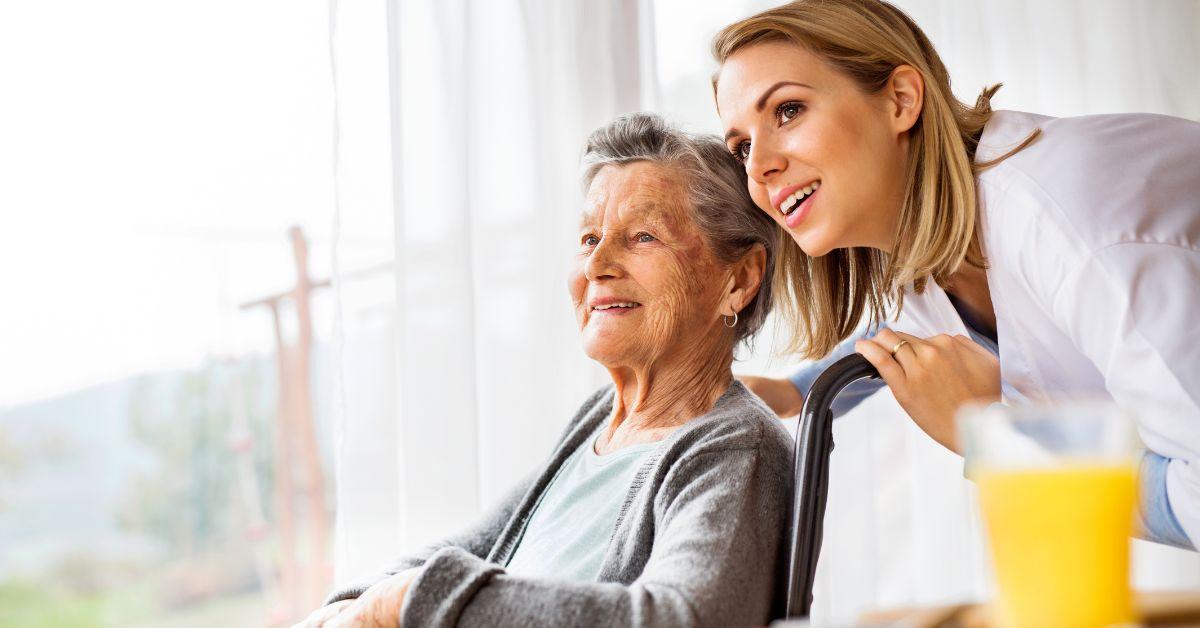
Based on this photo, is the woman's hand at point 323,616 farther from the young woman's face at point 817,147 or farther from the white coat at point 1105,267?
the white coat at point 1105,267

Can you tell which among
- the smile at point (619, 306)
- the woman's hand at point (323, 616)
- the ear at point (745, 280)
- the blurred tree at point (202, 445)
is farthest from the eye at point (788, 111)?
the blurred tree at point (202, 445)

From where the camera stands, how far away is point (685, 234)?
4.73ft

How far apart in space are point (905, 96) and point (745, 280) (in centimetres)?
36

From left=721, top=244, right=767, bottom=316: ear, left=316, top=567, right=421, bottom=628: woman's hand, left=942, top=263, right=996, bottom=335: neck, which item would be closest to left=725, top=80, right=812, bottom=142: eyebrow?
left=721, top=244, right=767, bottom=316: ear

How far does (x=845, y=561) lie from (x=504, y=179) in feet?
4.12

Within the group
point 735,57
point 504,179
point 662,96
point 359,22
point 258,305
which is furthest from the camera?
point 258,305

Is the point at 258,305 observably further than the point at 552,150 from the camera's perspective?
Yes

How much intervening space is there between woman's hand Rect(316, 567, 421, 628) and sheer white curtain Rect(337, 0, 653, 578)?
0.50 m

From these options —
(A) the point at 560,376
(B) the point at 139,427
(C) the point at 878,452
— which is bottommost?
(B) the point at 139,427

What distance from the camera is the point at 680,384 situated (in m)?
1.45

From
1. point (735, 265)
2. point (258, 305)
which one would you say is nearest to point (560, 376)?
point (735, 265)

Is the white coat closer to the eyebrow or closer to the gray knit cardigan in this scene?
the eyebrow

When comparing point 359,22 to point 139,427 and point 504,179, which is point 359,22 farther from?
point 139,427

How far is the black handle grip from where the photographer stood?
1.04 m
